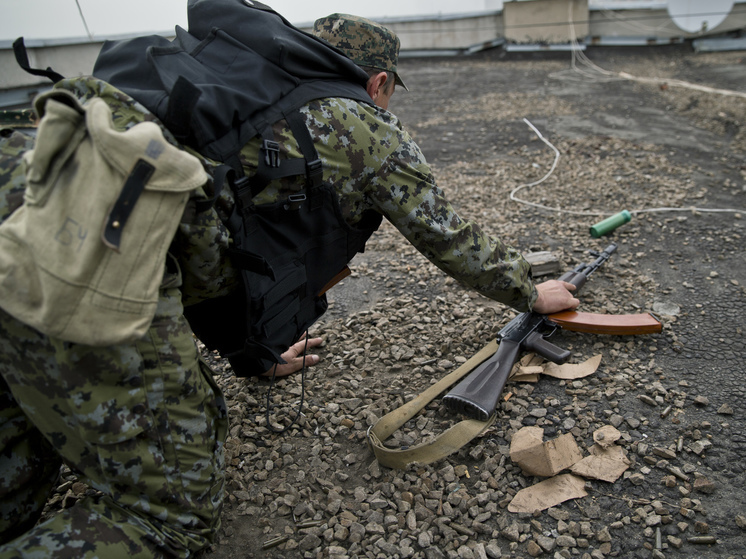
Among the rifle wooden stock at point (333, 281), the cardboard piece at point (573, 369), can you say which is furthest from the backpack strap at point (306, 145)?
the cardboard piece at point (573, 369)

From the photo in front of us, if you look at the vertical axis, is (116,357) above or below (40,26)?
below

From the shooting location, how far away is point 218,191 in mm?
1684

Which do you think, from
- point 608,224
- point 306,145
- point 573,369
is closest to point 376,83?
point 306,145

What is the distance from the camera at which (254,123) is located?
1855 millimetres

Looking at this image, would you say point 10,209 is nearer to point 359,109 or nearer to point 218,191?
point 218,191

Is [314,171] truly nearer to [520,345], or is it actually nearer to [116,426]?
[116,426]

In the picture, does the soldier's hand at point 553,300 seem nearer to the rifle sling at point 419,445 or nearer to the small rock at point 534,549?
the rifle sling at point 419,445

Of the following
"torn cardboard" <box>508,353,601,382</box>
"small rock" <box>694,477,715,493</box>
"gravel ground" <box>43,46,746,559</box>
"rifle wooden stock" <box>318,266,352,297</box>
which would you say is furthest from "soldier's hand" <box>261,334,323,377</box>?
"small rock" <box>694,477,715,493</box>

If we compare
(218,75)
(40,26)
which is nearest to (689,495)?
(218,75)

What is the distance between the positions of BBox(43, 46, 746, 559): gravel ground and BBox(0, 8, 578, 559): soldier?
42 centimetres

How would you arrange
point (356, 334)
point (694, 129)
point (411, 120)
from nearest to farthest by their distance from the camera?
point (356, 334)
point (694, 129)
point (411, 120)

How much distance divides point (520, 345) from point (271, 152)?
161cm

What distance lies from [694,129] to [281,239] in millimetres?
6942

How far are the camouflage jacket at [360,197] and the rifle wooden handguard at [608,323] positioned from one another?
0.58m
